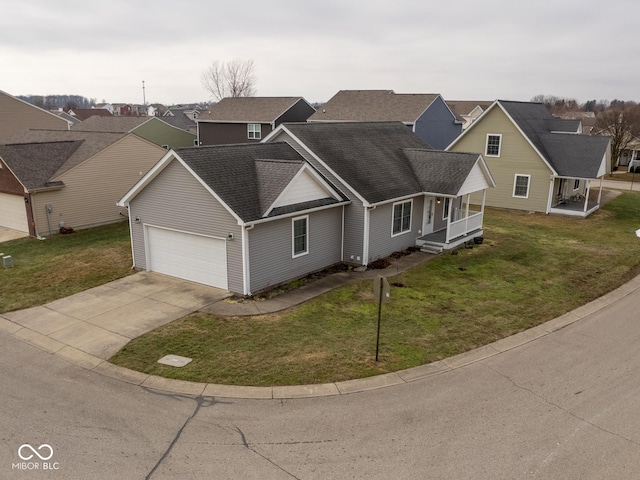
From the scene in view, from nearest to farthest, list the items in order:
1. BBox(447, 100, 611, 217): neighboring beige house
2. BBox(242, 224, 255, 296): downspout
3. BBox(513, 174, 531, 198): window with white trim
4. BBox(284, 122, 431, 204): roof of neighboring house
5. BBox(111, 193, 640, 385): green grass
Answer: BBox(111, 193, 640, 385): green grass, BBox(242, 224, 255, 296): downspout, BBox(284, 122, 431, 204): roof of neighboring house, BBox(447, 100, 611, 217): neighboring beige house, BBox(513, 174, 531, 198): window with white trim

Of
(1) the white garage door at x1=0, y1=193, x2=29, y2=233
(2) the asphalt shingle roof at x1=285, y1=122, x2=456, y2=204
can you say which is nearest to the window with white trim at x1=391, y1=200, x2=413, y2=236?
(2) the asphalt shingle roof at x1=285, y1=122, x2=456, y2=204

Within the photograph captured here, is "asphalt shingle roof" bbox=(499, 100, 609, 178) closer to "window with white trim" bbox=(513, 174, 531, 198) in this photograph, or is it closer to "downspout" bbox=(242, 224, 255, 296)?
"window with white trim" bbox=(513, 174, 531, 198)

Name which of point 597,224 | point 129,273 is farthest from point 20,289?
point 597,224

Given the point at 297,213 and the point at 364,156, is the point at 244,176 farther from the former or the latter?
the point at 364,156

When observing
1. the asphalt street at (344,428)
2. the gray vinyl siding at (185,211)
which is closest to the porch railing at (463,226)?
the gray vinyl siding at (185,211)

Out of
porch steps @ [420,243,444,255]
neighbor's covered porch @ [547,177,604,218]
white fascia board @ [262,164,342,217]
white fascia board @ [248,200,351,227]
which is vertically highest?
white fascia board @ [262,164,342,217]

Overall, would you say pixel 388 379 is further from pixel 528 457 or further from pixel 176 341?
pixel 176 341

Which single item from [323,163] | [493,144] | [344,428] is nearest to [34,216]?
[323,163]
